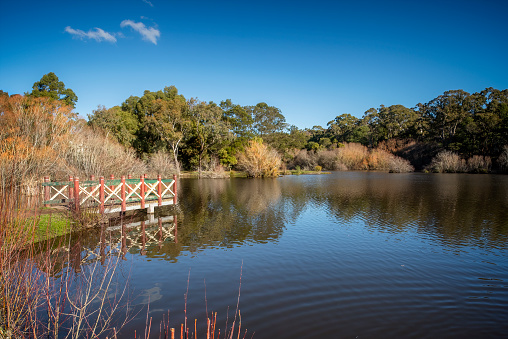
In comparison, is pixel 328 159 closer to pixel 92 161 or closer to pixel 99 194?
pixel 92 161

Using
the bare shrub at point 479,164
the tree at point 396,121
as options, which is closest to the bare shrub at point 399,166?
the bare shrub at point 479,164

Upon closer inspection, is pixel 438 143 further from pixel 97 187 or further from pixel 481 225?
pixel 97 187

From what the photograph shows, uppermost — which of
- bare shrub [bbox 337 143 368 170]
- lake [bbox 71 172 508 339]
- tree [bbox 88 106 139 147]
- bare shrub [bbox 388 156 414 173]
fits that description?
tree [bbox 88 106 139 147]

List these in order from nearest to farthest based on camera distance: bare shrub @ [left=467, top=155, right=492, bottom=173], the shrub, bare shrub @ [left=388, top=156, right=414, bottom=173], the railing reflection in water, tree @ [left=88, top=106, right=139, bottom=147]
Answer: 1. the railing reflection in water
2. tree @ [left=88, top=106, right=139, bottom=147]
3. bare shrub @ [left=467, top=155, right=492, bottom=173]
4. bare shrub @ [left=388, top=156, right=414, bottom=173]
5. the shrub

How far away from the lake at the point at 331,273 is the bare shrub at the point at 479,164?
37170 mm

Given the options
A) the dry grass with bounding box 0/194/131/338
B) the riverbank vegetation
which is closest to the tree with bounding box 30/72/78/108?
the riverbank vegetation

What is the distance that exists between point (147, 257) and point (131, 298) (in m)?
2.46

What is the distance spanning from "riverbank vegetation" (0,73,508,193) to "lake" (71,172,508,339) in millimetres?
10314

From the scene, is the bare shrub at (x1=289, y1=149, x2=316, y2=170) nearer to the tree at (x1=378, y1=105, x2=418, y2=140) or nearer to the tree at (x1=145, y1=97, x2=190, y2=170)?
the tree at (x1=378, y1=105, x2=418, y2=140)

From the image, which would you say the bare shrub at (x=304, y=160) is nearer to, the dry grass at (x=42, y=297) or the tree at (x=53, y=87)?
the tree at (x=53, y=87)

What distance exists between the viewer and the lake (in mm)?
5039

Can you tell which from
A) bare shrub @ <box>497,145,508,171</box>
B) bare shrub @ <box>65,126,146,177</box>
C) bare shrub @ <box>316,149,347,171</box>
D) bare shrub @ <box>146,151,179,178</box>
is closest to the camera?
bare shrub @ <box>65,126,146,177</box>

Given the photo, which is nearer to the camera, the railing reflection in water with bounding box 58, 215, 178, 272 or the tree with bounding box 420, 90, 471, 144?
the railing reflection in water with bounding box 58, 215, 178, 272

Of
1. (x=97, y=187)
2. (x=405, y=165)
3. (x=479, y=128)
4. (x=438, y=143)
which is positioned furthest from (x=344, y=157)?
(x=97, y=187)
